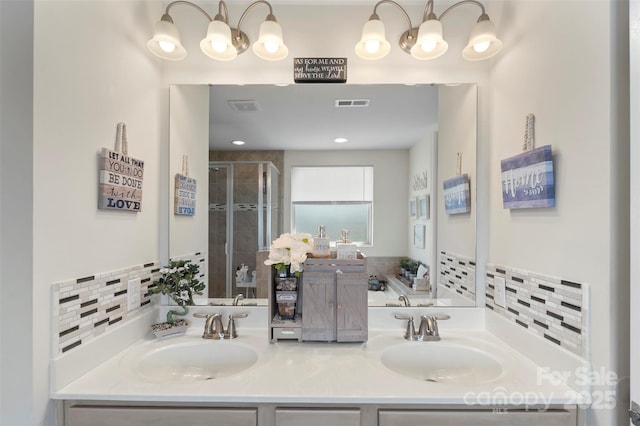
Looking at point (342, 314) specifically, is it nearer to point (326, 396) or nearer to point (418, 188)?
point (326, 396)

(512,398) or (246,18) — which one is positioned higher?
(246,18)

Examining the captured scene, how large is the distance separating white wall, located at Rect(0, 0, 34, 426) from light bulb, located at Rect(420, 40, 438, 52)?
1.42 metres

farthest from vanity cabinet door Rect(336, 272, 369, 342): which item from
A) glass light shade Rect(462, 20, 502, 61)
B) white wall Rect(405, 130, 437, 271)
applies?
glass light shade Rect(462, 20, 502, 61)

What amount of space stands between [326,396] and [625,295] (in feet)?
3.05

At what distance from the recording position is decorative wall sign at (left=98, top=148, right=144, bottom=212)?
3.84ft

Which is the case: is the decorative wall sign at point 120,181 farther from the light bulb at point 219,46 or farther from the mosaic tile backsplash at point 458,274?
the mosaic tile backsplash at point 458,274

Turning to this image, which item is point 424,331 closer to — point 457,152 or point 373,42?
point 457,152

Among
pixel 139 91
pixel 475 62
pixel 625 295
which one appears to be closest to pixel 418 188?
pixel 475 62

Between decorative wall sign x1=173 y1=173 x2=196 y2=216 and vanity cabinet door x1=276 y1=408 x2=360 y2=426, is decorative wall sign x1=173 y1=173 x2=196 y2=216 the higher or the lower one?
the higher one

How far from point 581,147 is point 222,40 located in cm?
145

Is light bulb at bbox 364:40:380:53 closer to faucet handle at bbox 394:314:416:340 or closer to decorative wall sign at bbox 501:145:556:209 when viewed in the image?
decorative wall sign at bbox 501:145:556:209

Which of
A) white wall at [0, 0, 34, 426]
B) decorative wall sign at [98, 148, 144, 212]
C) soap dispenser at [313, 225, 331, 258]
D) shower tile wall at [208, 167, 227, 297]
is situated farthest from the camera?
shower tile wall at [208, 167, 227, 297]

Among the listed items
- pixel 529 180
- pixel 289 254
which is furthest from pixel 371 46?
pixel 289 254

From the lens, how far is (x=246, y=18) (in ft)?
5.08
